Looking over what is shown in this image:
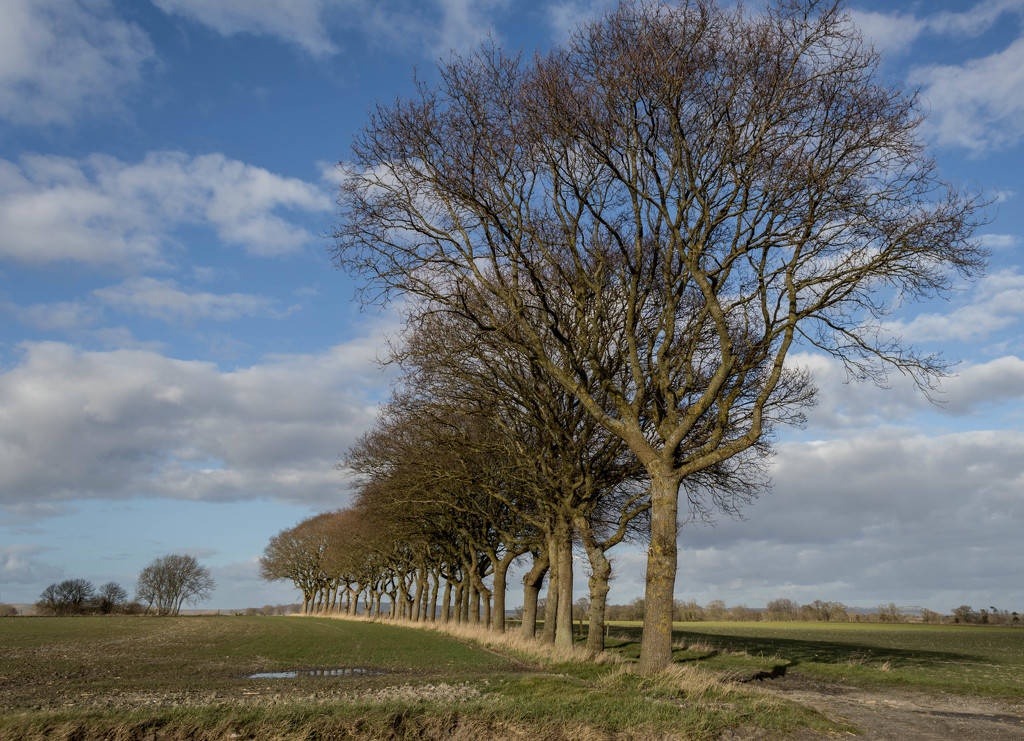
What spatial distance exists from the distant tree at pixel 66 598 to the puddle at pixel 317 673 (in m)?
81.5

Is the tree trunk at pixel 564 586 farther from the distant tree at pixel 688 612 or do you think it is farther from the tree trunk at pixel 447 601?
the distant tree at pixel 688 612

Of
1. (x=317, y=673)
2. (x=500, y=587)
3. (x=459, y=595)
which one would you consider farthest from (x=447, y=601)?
(x=317, y=673)

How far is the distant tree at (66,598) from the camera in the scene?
3206 inches

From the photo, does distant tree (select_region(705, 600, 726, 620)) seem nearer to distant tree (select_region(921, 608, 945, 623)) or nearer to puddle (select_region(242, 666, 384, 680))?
distant tree (select_region(921, 608, 945, 623))

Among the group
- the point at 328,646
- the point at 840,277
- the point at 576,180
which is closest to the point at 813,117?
the point at 840,277

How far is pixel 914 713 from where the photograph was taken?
1153 centimetres

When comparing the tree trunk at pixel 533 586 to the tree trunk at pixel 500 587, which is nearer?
the tree trunk at pixel 533 586

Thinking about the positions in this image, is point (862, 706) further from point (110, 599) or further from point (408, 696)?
point (110, 599)

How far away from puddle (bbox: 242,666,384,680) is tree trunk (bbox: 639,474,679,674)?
6.46 m

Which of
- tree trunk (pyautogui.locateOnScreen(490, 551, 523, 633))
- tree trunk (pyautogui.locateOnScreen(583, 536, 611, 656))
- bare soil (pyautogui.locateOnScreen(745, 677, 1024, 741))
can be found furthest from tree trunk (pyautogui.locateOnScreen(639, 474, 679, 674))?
tree trunk (pyautogui.locateOnScreen(490, 551, 523, 633))

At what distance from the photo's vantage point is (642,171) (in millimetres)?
16094

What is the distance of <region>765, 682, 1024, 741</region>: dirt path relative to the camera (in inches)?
378

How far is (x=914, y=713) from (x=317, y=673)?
42.7 feet

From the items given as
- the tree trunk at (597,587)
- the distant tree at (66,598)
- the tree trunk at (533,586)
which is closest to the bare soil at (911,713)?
the tree trunk at (597,587)
